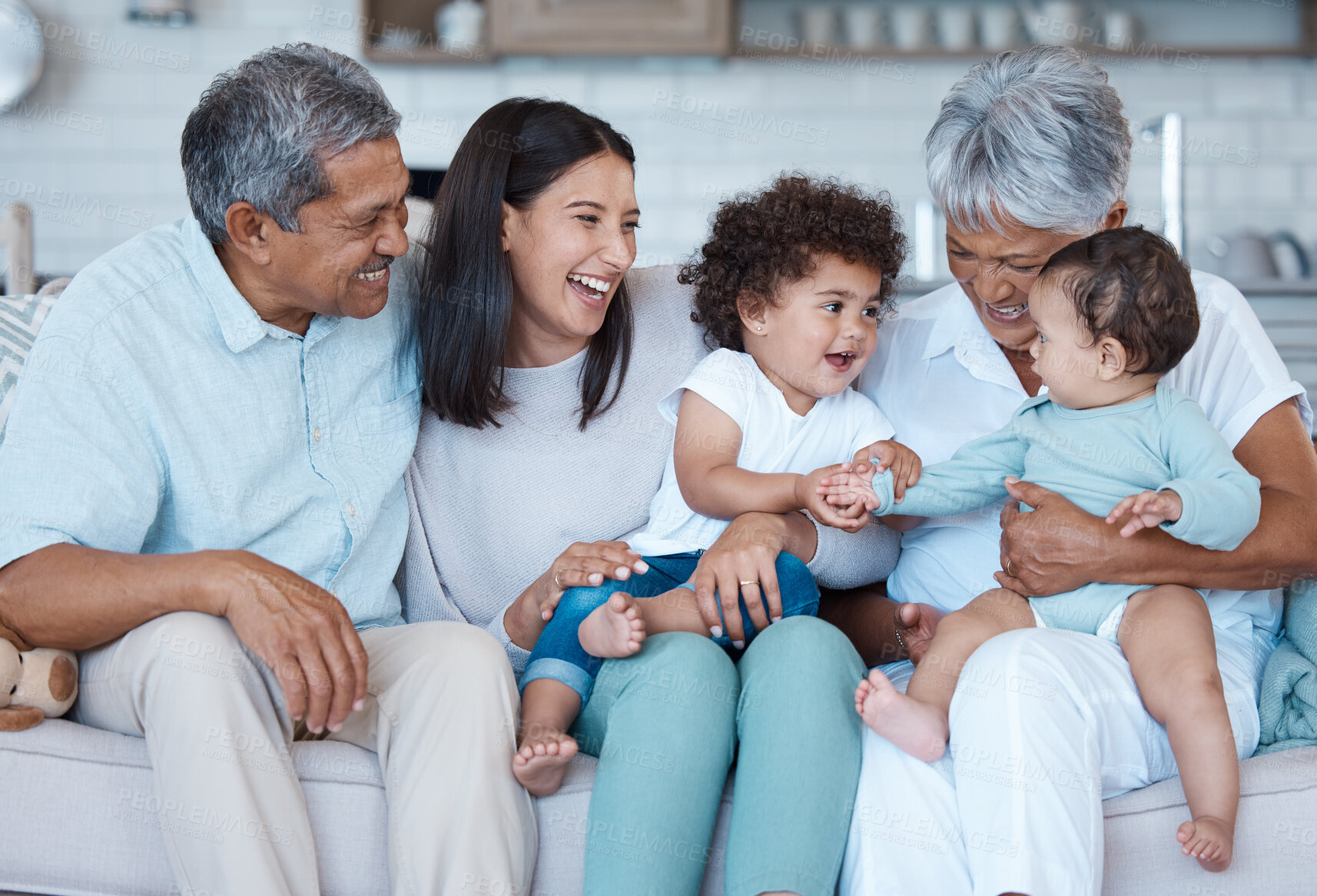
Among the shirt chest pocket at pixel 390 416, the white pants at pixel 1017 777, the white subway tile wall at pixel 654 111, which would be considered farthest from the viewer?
the white subway tile wall at pixel 654 111

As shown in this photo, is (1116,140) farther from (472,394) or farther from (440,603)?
(440,603)

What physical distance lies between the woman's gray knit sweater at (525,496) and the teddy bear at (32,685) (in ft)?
1.66

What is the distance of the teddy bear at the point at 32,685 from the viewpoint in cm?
129

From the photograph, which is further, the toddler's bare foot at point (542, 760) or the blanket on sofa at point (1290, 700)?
the blanket on sofa at point (1290, 700)

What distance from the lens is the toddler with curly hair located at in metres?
1.57

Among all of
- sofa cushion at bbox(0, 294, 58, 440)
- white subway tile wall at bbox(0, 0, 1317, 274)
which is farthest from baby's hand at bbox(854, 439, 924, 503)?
white subway tile wall at bbox(0, 0, 1317, 274)

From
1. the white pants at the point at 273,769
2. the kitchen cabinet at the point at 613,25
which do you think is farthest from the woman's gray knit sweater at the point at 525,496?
the kitchen cabinet at the point at 613,25

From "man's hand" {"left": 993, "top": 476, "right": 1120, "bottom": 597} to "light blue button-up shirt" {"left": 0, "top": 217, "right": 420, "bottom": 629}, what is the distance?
2.87ft

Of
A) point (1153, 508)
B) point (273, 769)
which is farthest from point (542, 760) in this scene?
point (1153, 508)

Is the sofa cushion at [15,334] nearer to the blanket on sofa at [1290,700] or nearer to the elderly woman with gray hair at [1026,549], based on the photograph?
the elderly woman with gray hair at [1026,549]

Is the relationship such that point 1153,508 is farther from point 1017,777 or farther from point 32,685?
point 32,685

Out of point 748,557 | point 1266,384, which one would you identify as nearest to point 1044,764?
point 748,557

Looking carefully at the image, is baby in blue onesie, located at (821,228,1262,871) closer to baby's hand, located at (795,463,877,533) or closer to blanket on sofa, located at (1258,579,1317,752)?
baby's hand, located at (795,463,877,533)

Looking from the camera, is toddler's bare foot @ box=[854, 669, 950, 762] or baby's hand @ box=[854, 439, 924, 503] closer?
toddler's bare foot @ box=[854, 669, 950, 762]
